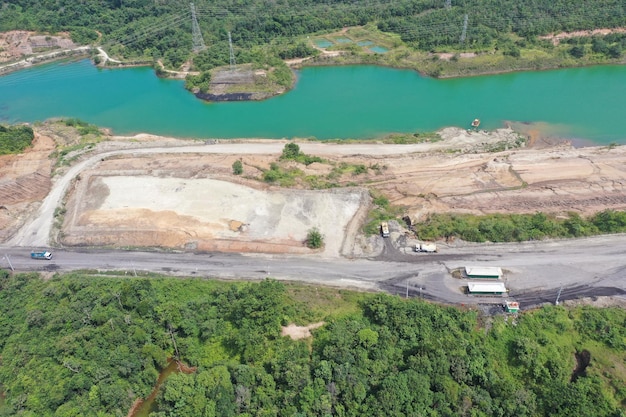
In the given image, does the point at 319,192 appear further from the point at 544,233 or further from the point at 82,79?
the point at 82,79

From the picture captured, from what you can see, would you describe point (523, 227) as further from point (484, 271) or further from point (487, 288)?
point (487, 288)

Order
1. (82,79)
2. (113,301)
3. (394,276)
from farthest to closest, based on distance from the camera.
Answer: (82,79), (394,276), (113,301)

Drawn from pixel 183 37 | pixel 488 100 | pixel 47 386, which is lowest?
pixel 47 386

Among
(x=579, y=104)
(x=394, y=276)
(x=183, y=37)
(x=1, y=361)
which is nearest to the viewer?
(x=1, y=361)

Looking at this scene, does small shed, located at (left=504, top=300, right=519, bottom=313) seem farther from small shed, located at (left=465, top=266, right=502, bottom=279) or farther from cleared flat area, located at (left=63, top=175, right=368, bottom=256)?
cleared flat area, located at (left=63, top=175, right=368, bottom=256)

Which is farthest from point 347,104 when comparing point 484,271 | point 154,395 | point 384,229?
point 154,395

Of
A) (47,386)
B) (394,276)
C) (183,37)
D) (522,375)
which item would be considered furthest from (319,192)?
(183,37)
